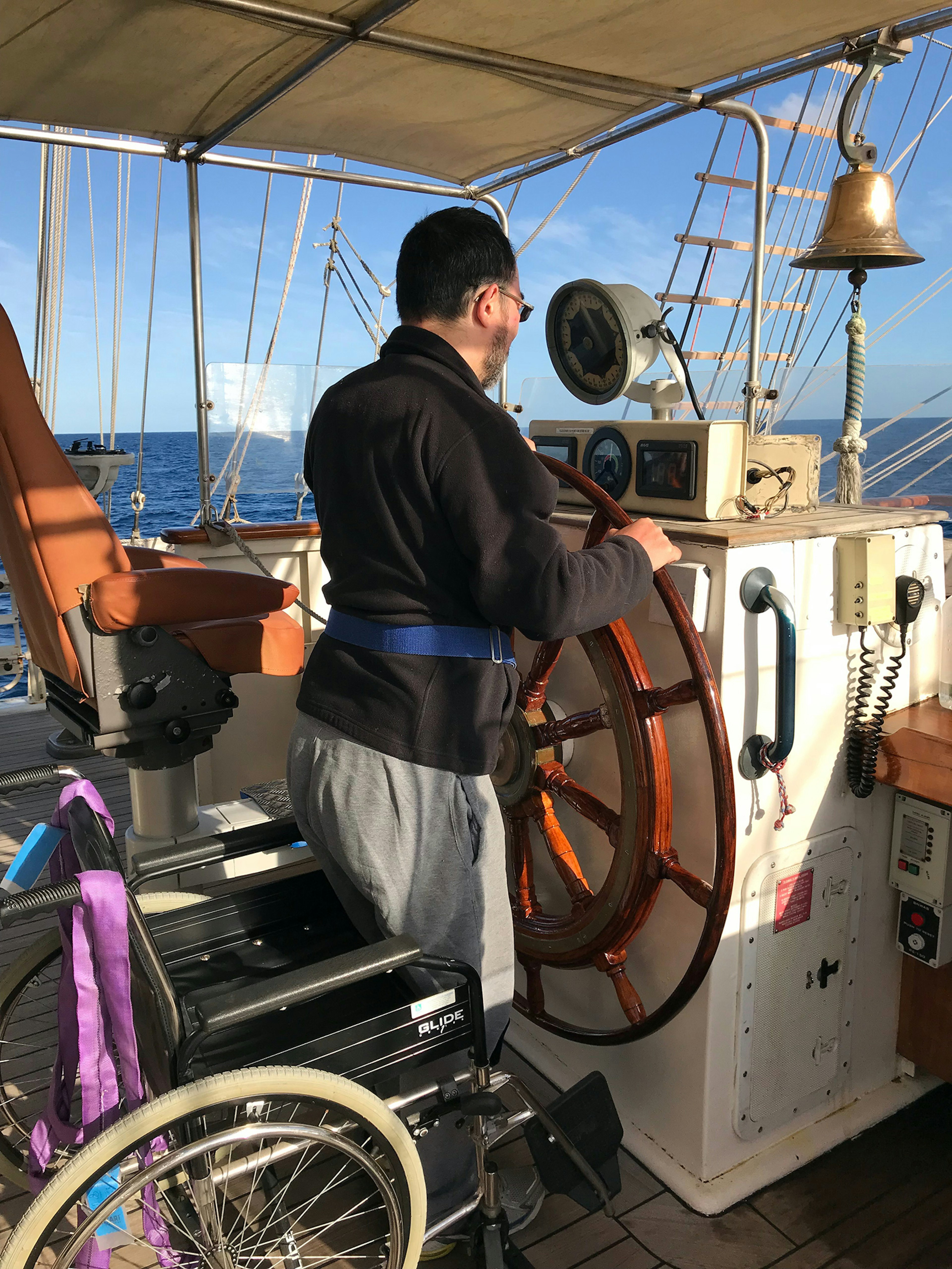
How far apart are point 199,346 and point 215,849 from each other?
166 cm

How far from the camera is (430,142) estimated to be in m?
2.46

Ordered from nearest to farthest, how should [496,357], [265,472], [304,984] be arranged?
[304,984] → [496,357] → [265,472]

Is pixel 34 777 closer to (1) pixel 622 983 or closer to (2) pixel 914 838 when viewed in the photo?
(1) pixel 622 983

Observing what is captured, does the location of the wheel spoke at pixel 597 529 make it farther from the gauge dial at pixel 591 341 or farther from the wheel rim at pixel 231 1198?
the wheel rim at pixel 231 1198

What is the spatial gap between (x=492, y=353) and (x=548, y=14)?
31.4 inches

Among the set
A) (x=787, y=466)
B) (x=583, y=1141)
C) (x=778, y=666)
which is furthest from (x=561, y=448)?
(x=583, y=1141)

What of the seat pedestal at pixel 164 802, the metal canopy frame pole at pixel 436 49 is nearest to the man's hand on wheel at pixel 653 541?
the metal canopy frame pole at pixel 436 49

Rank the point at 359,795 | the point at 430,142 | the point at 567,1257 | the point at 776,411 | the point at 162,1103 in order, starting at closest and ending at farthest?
the point at 162,1103, the point at 359,795, the point at 567,1257, the point at 430,142, the point at 776,411

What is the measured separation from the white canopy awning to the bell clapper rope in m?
0.51

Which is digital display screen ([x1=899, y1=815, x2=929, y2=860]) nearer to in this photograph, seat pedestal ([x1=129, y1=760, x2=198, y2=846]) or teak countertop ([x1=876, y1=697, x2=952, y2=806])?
teak countertop ([x1=876, y1=697, x2=952, y2=806])

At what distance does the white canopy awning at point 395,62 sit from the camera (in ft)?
5.47

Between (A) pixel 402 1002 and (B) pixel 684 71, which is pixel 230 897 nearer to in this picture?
(A) pixel 402 1002

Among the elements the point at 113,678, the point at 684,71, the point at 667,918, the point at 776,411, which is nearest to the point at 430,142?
the point at 684,71

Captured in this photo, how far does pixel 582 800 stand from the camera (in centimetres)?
163
